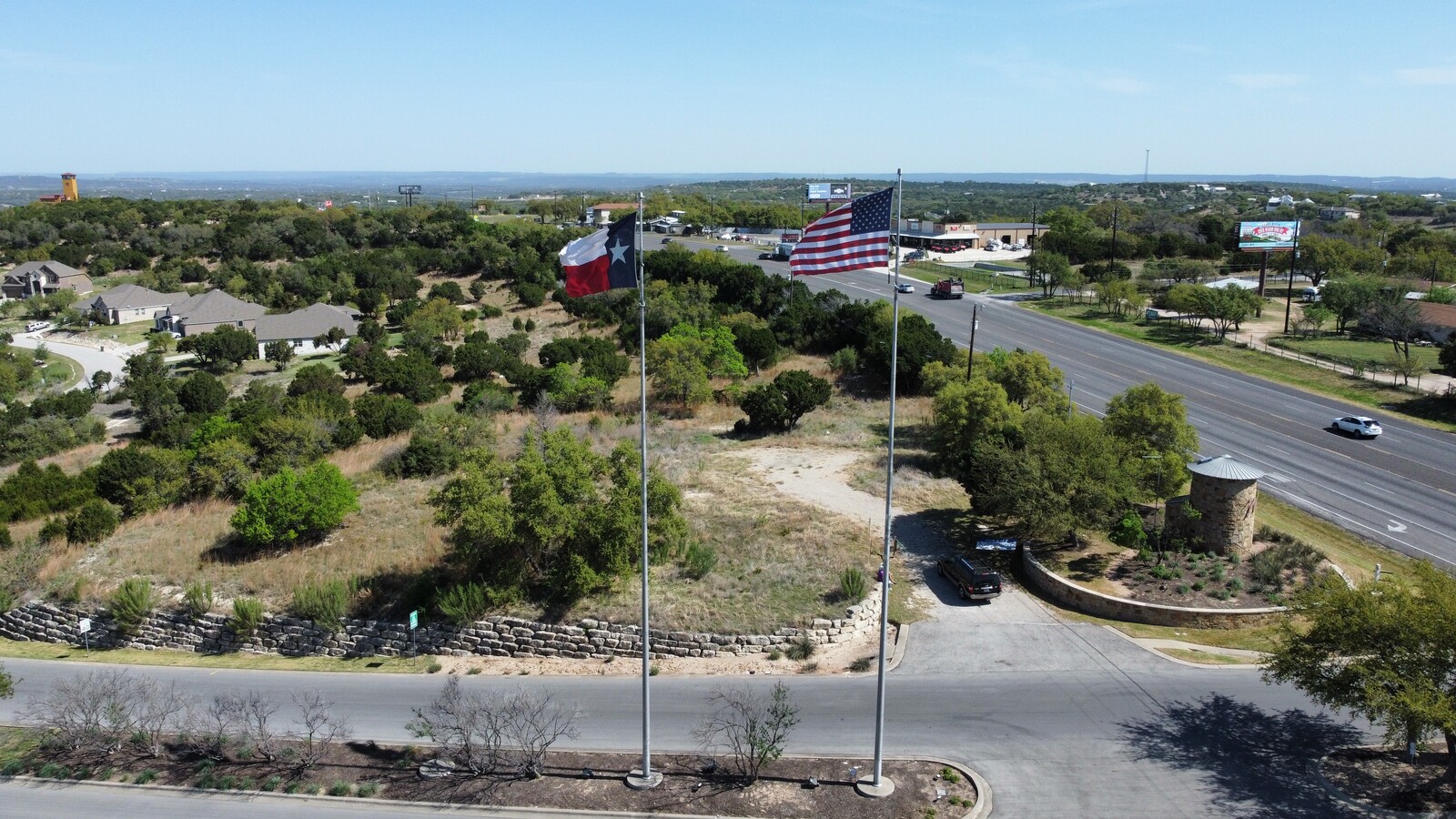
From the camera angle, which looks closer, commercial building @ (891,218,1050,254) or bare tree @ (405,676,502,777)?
bare tree @ (405,676,502,777)

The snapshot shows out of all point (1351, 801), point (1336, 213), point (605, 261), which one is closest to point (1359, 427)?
point (1351, 801)

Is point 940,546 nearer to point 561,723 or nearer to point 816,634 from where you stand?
point 816,634

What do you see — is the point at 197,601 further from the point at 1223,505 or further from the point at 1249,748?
the point at 1223,505

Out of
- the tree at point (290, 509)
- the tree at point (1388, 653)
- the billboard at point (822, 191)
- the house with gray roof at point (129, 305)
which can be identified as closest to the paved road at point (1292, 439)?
the tree at point (1388, 653)

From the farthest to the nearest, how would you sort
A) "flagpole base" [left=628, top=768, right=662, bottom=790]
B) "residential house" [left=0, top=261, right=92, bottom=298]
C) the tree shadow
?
1. "residential house" [left=0, top=261, right=92, bottom=298]
2. "flagpole base" [left=628, top=768, right=662, bottom=790]
3. the tree shadow

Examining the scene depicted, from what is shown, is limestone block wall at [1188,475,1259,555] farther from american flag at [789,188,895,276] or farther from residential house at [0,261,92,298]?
residential house at [0,261,92,298]

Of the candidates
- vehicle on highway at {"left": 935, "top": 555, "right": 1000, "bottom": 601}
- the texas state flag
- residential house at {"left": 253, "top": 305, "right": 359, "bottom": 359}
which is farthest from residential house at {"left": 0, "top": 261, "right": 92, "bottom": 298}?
vehicle on highway at {"left": 935, "top": 555, "right": 1000, "bottom": 601}

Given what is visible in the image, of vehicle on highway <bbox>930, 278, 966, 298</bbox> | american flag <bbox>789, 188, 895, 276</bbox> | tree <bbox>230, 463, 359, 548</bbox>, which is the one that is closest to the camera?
american flag <bbox>789, 188, 895, 276</bbox>

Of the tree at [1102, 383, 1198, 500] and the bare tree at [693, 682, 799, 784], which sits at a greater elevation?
the tree at [1102, 383, 1198, 500]
